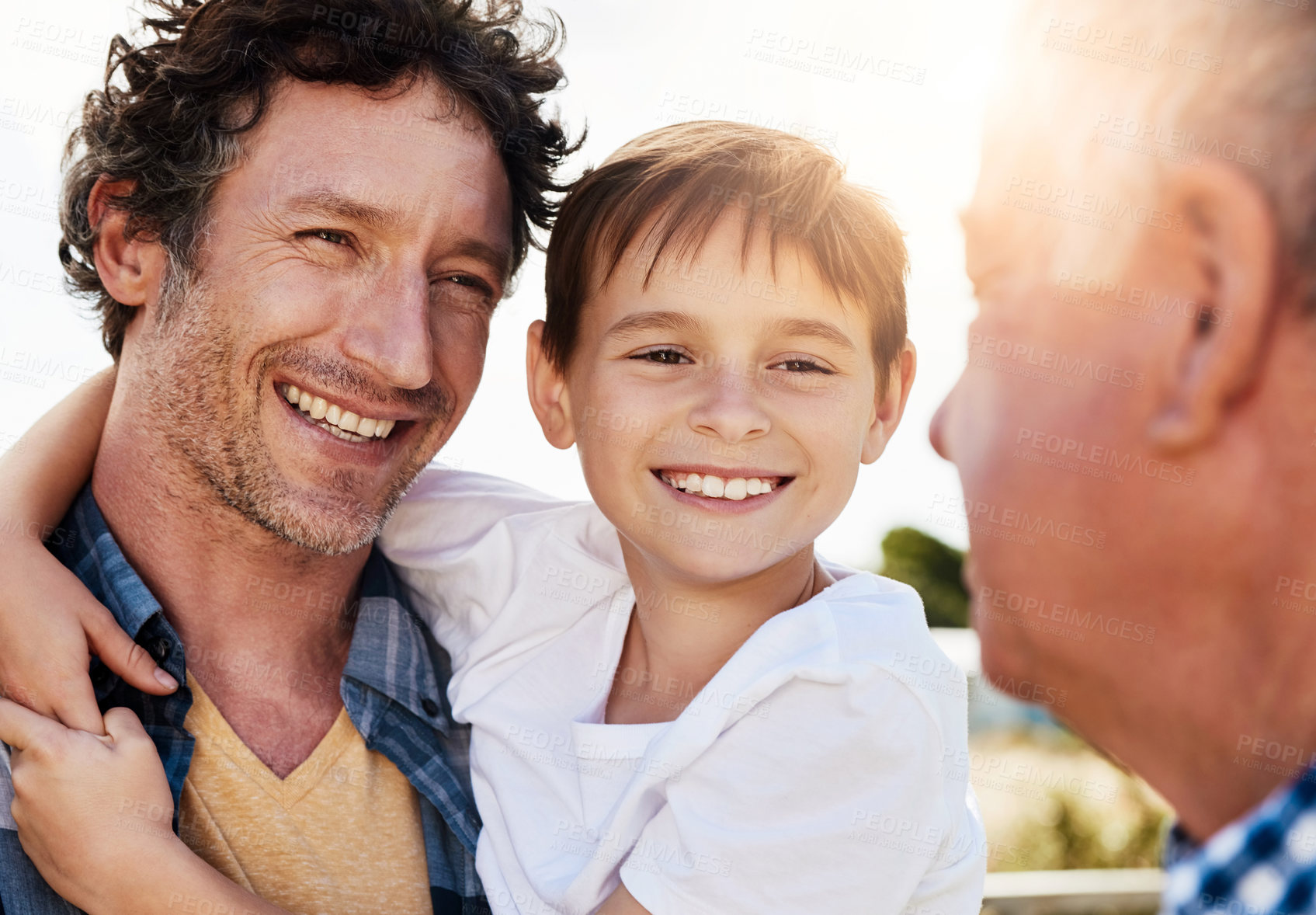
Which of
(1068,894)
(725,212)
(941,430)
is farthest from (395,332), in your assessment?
(1068,894)

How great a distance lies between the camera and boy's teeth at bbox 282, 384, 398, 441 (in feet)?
7.25

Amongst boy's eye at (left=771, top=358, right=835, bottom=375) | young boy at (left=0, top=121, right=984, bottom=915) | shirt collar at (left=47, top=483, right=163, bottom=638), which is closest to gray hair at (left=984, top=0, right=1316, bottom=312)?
young boy at (left=0, top=121, right=984, bottom=915)

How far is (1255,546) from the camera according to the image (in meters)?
0.39

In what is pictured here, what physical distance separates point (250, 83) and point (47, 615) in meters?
1.26

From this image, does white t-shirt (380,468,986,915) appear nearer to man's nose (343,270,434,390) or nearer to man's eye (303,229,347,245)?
man's nose (343,270,434,390)

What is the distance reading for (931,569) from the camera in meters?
12.9

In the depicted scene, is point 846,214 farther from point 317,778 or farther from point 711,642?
point 317,778

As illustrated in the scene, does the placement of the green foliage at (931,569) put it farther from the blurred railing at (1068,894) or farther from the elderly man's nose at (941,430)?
the elderly man's nose at (941,430)

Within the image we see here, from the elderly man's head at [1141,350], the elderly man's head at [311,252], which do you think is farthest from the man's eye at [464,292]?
the elderly man's head at [1141,350]

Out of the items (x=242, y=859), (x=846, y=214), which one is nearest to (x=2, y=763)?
(x=242, y=859)

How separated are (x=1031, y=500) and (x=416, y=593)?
7.20ft

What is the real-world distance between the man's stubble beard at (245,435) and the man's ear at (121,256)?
22cm

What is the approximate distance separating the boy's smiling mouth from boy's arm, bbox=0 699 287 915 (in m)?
1.04

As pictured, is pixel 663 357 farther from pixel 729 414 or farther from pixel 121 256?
pixel 121 256
